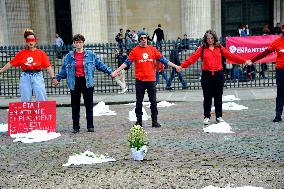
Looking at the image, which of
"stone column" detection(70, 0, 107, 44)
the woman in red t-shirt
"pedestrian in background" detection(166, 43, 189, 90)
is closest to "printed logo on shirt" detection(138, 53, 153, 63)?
the woman in red t-shirt

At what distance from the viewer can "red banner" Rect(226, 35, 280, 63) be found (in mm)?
17062

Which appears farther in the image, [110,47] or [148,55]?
[110,47]

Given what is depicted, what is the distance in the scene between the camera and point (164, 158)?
7.16m

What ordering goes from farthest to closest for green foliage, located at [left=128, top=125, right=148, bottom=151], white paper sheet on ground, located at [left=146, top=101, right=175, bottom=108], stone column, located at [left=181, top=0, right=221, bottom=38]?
stone column, located at [left=181, top=0, right=221, bottom=38]
white paper sheet on ground, located at [left=146, top=101, right=175, bottom=108]
green foliage, located at [left=128, top=125, right=148, bottom=151]

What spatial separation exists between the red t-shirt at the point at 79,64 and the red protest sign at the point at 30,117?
0.86 meters

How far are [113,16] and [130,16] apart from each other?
1.14 m

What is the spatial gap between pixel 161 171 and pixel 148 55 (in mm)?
3835

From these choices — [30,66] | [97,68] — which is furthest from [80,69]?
[30,66]

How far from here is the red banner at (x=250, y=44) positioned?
17.1 m

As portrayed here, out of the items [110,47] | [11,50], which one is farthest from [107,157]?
[11,50]

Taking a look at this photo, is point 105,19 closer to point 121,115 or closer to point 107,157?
point 121,115

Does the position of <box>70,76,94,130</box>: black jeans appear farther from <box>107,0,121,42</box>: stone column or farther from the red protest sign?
<box>107,0,121,42</box>: stone column

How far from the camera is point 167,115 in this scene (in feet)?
39.7

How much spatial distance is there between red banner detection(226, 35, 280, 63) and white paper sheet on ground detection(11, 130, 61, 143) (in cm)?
957
